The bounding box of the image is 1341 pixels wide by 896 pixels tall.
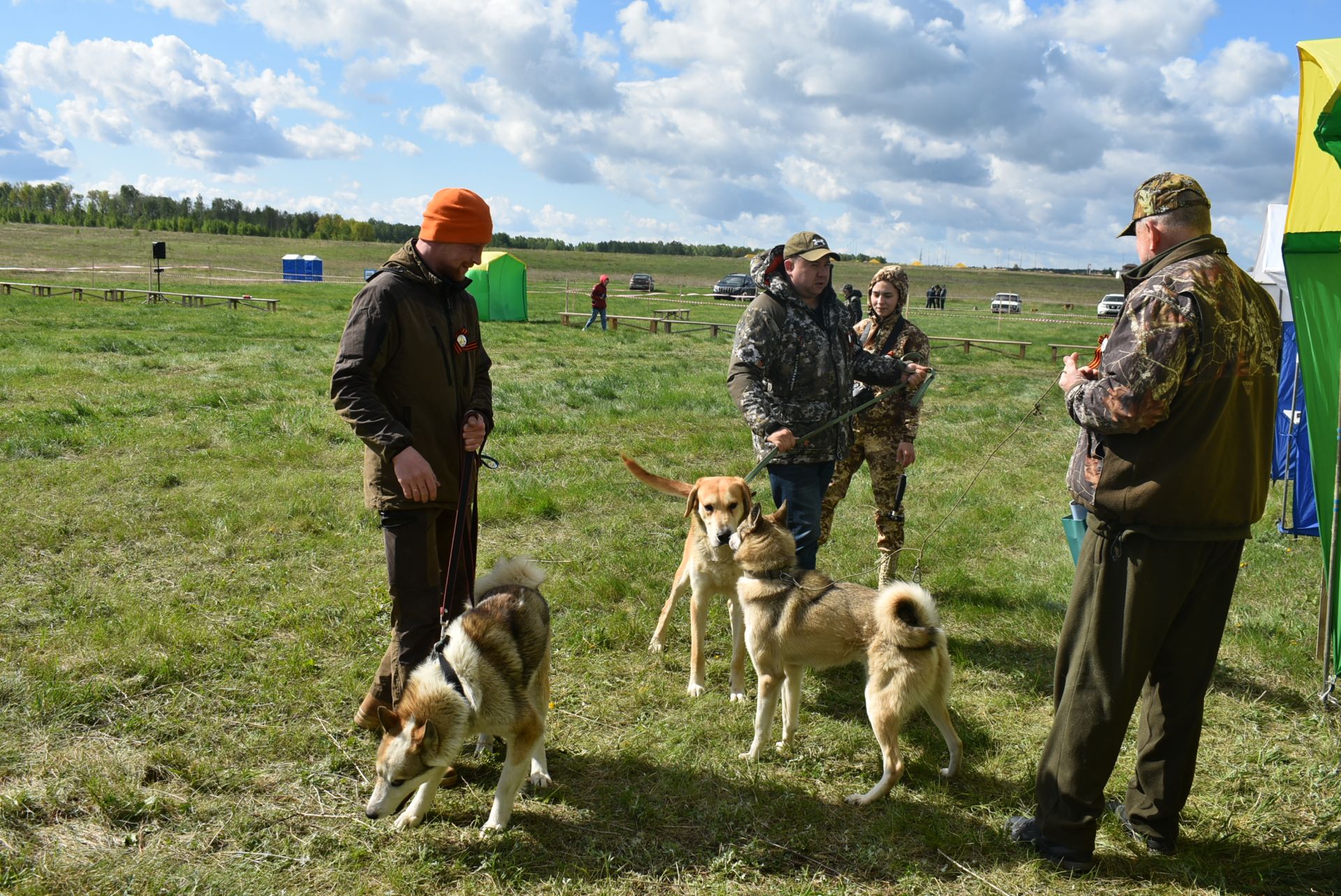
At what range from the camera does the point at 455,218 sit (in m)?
3.40

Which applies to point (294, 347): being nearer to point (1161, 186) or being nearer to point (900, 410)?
point (900, 410)

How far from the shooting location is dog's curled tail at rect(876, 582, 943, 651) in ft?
11.9

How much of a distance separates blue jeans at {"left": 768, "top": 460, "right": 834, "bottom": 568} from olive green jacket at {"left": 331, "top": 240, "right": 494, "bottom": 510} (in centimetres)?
178

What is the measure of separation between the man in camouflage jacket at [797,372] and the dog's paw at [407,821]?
2.33m

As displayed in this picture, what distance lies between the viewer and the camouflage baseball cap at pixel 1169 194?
2.88m

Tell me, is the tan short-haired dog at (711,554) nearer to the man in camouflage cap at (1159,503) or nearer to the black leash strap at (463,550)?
the black leash strap at (463,550)

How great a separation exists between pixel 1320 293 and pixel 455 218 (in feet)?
15.5

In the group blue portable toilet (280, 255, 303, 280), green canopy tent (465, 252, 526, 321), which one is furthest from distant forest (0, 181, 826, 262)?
green canopy tent (465, 252, 526, 321)

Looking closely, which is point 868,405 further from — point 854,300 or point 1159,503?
point 1159,503

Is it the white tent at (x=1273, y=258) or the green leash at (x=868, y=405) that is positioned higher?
the white tent at (x=1273, y=258)

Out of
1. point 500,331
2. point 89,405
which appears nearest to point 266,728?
point 89,405

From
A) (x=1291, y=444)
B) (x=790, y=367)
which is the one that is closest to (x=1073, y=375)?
(x=790, y=367)

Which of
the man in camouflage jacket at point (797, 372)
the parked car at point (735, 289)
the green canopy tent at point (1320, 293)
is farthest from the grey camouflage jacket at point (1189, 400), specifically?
the parked car at point (735, 289)

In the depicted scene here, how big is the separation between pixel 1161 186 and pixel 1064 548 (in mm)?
4905
